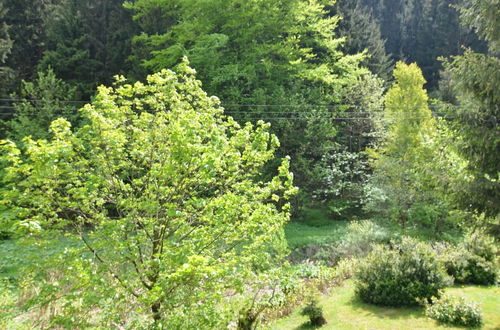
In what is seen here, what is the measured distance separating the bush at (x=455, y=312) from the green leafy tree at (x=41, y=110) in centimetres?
1710

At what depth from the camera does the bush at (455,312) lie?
338 inches

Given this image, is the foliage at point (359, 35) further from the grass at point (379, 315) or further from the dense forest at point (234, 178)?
the grass at point (379, 315)

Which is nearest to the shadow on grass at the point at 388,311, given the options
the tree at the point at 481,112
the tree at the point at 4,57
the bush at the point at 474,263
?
the bush at the point at 474,263

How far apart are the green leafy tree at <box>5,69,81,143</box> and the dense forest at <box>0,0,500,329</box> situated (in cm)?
12

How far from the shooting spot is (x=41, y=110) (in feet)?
63.3

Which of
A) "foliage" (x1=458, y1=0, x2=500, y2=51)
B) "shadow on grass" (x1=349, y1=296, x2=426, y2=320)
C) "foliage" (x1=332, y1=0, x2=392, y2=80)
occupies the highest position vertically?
"foliage" (x1=332, y1=0, x2=392, y2=80)

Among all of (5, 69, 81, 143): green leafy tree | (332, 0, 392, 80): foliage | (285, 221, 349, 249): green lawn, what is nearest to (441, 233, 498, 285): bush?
(285, 221, 349, 249): green lawn

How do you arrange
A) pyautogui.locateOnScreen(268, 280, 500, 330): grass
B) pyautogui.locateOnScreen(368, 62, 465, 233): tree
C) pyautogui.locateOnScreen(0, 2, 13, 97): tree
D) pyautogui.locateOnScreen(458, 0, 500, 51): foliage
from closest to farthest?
pyautogui.locateOnScreen(458, 0, 500, 51): foliage → pyautogui.locateOnScreen(268, 280, 500, 330): grass → pyautogui.locateOnScreen(368, 62, 465, 233): tree → pyautogui.locateOnScreen(0, 2, 13, 97): tree

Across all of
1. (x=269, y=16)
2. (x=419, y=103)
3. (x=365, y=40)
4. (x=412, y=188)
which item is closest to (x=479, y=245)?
(x=412, y=188)

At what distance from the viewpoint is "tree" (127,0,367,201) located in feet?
68.8

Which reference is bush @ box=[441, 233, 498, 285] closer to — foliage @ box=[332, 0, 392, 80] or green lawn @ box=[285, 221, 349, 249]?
green lawn @ box=[285, 221, 349, 249]

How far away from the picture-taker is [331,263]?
15.0 metres

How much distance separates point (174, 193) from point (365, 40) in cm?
3243

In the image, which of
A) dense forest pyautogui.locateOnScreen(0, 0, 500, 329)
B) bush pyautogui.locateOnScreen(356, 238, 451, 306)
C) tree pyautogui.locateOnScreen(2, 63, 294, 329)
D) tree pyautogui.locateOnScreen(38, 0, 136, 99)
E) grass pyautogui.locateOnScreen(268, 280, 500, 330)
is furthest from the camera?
tree pyautogui.locateOnScreen(38, 0, 136, 99)
